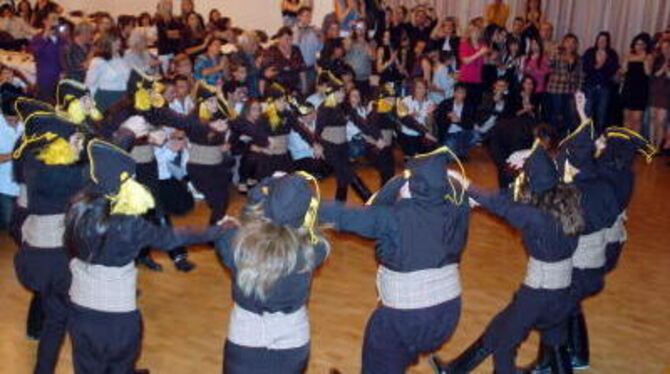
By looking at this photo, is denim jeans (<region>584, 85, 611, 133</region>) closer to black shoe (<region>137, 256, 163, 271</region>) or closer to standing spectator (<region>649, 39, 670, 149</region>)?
standing spectator (<region>649, 39, 670, 149</region>)

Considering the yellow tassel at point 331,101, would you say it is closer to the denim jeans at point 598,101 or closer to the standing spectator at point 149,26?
the standing spectator at point 149,26

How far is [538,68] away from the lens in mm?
11492

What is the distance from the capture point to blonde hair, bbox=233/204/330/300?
3.36 meters

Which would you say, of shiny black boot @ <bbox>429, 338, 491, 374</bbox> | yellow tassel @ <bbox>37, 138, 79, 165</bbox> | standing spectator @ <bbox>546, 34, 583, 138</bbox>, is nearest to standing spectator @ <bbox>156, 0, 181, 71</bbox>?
standing spectator @ <bbox>546, 34, 583, 138</bbox>

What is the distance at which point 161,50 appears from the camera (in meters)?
11.0

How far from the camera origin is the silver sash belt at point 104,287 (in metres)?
3.70

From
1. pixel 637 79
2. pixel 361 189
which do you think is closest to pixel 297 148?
pixel 361 189

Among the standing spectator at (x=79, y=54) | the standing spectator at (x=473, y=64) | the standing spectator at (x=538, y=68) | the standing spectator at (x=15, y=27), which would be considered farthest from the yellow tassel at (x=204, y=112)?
the standing spectator at (x=15, y=27)

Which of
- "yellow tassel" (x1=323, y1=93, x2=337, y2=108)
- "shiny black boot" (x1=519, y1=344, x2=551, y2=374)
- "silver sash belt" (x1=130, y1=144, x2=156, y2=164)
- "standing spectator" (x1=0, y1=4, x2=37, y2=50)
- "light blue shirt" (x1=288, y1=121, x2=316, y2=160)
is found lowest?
"shiny black boot" (x1=519, y1=344, x2=551, y2=374)

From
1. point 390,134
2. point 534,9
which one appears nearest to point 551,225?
point 390,134

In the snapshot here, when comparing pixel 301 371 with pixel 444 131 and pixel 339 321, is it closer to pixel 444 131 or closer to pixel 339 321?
pixel 339 321

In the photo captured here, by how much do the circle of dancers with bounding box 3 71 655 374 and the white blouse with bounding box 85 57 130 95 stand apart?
2530 millimetres

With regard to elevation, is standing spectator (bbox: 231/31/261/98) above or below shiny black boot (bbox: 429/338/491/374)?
above

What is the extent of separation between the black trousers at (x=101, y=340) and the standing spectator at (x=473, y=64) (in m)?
7.98
